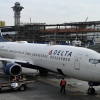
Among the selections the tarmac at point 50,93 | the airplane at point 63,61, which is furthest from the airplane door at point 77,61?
the tarmac at point 50,93

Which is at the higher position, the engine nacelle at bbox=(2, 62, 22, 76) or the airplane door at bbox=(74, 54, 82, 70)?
the airplane door at bbox=(74, 54, 82, 70)

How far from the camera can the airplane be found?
16.5m

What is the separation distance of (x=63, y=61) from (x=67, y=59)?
1.88ft

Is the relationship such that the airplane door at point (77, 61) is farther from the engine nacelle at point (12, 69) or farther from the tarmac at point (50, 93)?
the engine nacelle at point (12, 69)

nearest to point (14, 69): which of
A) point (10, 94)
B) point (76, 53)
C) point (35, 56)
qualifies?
point (35, 56)

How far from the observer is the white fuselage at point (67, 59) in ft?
54.0

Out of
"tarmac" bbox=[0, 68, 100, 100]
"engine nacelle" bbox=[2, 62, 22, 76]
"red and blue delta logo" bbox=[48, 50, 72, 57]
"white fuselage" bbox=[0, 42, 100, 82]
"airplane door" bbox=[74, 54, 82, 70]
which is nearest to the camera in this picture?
"white fuselage" bbox=[0, 42, 100, 82]

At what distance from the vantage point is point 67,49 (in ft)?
65.4

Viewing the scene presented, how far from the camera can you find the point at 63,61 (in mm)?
19203

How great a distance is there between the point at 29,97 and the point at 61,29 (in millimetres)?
93272

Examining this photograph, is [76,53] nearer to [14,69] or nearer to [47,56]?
[47,56]

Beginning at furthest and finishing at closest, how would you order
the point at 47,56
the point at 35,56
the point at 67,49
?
the point at 35,56 < the point at 47,56 < the point at 67,49

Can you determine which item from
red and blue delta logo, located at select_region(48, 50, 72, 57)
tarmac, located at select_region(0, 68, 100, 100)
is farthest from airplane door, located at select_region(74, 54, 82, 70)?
tarmac, located at select_region(0, 68, 100, 100)

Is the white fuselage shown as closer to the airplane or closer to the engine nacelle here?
the airplane
